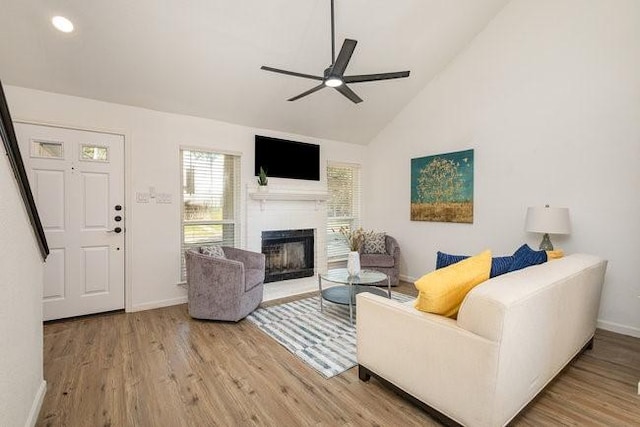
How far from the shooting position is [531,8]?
370cm

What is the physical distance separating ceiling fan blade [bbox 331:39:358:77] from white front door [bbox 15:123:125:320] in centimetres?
274

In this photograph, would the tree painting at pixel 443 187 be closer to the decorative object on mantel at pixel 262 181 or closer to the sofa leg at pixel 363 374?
the decorative object on mantel at pixel 262 181

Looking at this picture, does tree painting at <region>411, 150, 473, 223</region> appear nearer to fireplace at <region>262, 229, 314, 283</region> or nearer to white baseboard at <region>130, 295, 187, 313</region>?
fireplace at <region>262, 229, 314, 283</region>

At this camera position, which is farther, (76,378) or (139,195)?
(139,195)

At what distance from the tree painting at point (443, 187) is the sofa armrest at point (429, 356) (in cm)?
296

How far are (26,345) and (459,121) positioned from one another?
5021mm

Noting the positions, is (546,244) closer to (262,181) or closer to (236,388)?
(236,388)

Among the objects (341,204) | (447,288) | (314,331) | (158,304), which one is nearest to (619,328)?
(447,288)

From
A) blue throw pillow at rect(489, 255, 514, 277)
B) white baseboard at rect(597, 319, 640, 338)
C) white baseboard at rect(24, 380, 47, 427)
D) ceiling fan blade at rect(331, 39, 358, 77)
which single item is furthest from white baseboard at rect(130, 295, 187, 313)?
white baseboard at rect(597, 319, 640, 338)

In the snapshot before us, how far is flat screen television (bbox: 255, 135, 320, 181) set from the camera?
15.3 ft

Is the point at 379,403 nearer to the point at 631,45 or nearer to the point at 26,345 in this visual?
the point at 26,345

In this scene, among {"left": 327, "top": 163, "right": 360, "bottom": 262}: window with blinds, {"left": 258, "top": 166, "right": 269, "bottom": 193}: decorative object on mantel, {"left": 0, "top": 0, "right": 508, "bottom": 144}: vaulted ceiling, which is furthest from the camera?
{"left": 327, "top": 163, "right": 360, "bottom": 262}: window with blinds

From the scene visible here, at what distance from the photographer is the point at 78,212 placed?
11.2 feet

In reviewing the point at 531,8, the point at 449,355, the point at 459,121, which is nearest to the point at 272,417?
the point at 449,355
